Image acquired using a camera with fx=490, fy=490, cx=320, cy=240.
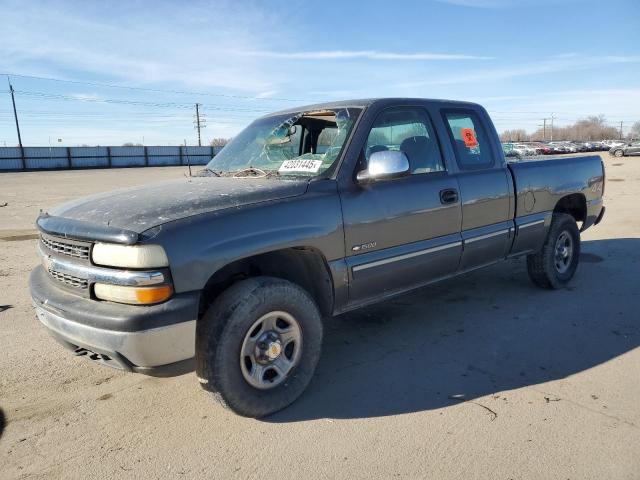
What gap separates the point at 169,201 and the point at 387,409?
5.99 ft

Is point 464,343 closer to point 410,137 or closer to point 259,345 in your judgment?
point 410,137

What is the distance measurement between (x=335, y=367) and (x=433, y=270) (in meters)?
1.11

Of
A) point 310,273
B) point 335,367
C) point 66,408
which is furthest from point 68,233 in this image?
point 335,367

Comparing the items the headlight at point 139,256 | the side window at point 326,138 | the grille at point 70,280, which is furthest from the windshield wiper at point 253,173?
the grille at point 70,280

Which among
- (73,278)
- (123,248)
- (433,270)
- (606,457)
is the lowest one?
(606,457)

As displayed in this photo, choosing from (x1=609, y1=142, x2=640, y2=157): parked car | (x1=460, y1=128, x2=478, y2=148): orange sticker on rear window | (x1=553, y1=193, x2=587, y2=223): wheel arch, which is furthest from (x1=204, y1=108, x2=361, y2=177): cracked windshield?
(x1=609, y1=142, x2=640, y2=157): parked car

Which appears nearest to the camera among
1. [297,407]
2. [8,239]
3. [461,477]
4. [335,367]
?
[461,477]

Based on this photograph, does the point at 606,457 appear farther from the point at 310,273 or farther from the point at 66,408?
the point at 66,408

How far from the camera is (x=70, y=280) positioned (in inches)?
111

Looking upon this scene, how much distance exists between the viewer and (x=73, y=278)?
279cm

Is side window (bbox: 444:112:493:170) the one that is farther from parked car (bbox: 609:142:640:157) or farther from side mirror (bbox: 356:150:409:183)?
parked car (bbox: 609:142:640:157)

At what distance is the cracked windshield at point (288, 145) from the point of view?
11.5ft

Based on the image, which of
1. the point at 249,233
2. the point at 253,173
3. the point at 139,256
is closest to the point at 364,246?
the point at 249,233

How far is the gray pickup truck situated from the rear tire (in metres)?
0.57
